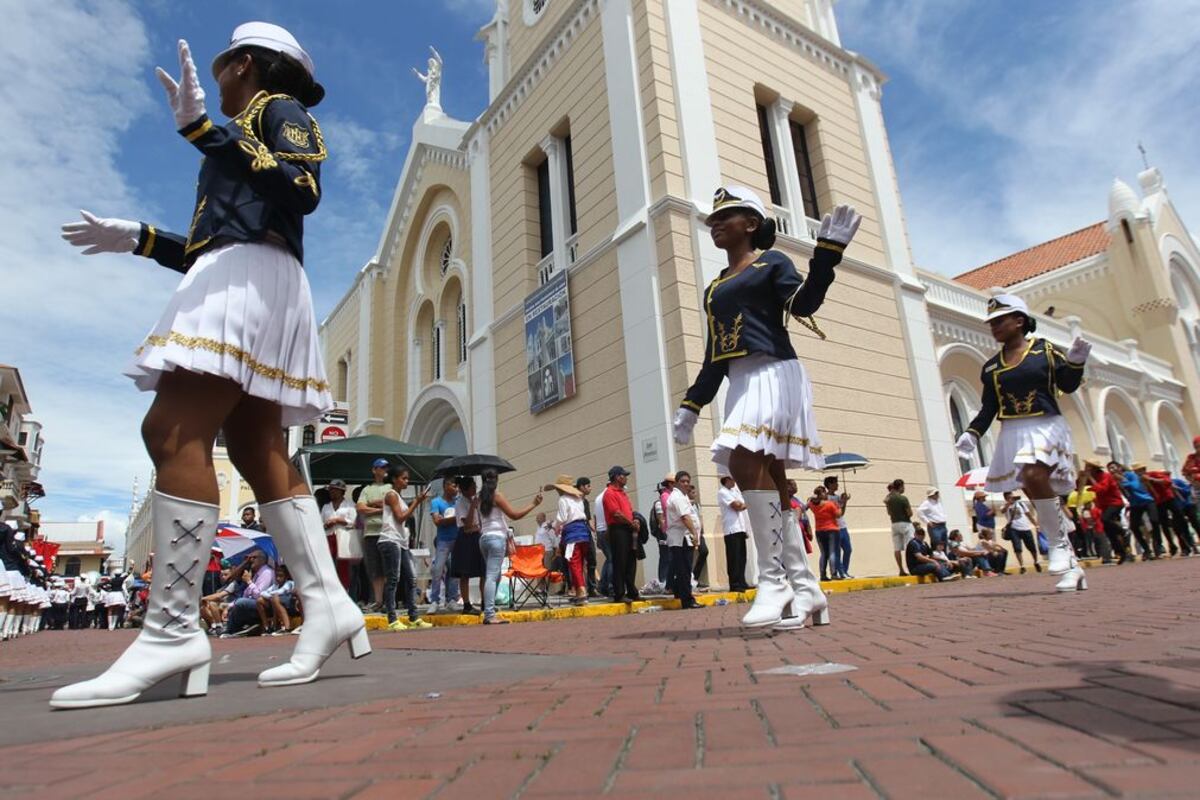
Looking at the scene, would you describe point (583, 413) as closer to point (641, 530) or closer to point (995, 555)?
point (641, 530)

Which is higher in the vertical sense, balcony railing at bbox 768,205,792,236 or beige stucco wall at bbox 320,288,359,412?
beige stucco wall at bbox 320,288,359,412

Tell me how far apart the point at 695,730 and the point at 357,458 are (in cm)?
1205

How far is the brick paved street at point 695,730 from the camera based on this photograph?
1.24 meters

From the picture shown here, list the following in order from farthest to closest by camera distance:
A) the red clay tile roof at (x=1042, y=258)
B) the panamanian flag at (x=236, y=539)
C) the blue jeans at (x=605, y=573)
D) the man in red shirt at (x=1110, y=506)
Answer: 1. the red clay tile roof at (x=1042, y=258)
2. the panamanian flag at (x=236, y=539)
3. the man in red shirt at (x=1110, y=506)
4. the blue jeans at (x=605, y=573)

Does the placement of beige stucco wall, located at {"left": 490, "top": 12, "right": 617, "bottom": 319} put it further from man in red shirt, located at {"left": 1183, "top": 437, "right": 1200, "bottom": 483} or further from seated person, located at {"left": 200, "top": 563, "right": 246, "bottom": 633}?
man in red shirt, located at {"left": 1183, "top": 437, "right": 1200, "bottom": 483}

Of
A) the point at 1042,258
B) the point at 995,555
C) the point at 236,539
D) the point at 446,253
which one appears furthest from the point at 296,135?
the point at 1042,258

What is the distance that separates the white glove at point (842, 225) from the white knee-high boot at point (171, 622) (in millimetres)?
3092

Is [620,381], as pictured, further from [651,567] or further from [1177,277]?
[1177,277]

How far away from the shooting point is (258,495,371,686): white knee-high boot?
2.80m

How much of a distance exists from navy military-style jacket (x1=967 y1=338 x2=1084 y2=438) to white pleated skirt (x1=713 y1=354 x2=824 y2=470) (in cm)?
272

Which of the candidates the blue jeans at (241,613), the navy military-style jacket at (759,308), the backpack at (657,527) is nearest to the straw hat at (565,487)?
the backpack at (657,527)

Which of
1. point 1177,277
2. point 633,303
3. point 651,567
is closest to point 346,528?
point 651,567

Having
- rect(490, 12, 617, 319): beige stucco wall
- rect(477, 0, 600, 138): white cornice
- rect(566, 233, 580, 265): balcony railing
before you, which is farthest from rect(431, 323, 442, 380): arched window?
rect(566, 233, 580, 265): balcony railing

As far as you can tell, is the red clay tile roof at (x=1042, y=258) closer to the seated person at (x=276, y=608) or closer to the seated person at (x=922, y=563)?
the seated person at (x=922, y=563)
